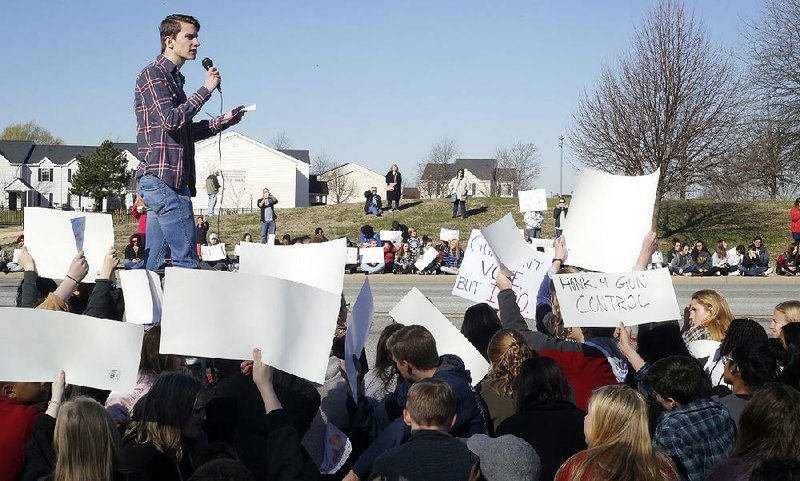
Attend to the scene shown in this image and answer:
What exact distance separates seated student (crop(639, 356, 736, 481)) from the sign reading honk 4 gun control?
135 centimetres

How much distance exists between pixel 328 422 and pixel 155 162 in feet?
12.4

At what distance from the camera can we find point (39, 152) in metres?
102

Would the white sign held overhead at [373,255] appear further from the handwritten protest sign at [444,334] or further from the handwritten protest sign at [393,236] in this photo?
the handwritten protest sign at [444,334]

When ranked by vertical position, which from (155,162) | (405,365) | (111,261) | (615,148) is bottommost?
(405,365)

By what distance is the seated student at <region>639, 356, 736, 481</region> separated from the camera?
14.1ft

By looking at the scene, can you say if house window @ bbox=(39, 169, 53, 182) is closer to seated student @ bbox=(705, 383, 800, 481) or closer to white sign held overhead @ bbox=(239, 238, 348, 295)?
white sign held overhead @ bbox=(239, 238, 348, 295)

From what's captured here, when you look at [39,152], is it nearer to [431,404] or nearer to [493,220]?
[493,220]

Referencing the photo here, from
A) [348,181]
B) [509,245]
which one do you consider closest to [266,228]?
[509,245]

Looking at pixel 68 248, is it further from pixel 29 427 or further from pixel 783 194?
pixel 783 194

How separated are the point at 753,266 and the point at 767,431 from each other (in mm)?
24902

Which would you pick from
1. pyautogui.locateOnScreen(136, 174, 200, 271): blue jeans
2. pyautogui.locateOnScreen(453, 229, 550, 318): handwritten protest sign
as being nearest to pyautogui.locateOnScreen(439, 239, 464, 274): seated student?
pyautogui.locateOnScreen(453, 229, 550, 318): handwritten protest sign

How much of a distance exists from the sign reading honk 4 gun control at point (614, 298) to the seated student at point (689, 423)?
1.35 metres

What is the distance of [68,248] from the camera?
22.2ft

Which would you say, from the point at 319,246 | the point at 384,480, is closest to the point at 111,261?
the point at 319,246
